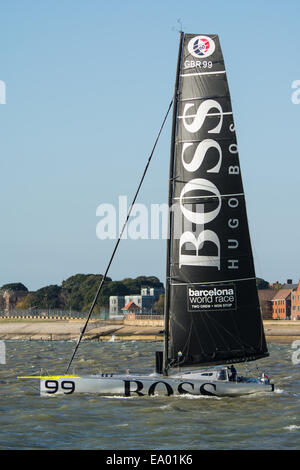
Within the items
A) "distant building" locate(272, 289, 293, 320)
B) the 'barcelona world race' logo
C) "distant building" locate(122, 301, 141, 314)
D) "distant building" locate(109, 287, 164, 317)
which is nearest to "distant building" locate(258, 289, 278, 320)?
"distant building" locate(272, 289, 293, 320)

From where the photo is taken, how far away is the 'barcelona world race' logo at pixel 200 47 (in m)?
30.8

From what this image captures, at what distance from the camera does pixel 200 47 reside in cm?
3077

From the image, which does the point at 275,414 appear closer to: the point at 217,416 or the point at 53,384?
the point at 217,416

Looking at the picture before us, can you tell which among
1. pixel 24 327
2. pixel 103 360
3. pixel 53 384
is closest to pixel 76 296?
pixel 24 327

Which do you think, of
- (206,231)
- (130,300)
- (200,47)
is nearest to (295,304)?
(130,300)

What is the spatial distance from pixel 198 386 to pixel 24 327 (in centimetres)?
10946

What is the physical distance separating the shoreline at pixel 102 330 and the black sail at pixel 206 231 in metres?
60.0

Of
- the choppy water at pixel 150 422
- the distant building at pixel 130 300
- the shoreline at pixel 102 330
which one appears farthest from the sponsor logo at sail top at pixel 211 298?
the distant building at pixel 130 300

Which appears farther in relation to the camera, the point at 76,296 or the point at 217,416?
the point at 76,296

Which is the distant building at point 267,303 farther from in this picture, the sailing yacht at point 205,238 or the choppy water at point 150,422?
the sailing yacht at point 205,238

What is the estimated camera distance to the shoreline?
101000 millimetres

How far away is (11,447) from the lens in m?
22.2

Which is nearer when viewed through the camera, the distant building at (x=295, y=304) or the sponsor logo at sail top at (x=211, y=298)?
the sponsor logo at sail top at (x=211, y=298)
